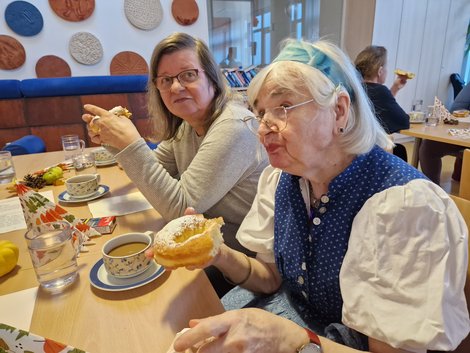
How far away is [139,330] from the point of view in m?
0.63

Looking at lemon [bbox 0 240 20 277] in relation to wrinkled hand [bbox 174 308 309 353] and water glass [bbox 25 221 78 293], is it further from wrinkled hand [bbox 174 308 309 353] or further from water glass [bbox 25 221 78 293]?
wrinkled hand [bbox 174 308 309 353]

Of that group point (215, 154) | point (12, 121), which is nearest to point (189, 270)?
point (215, 154)

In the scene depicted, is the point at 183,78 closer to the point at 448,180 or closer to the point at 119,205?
the point at 119,205

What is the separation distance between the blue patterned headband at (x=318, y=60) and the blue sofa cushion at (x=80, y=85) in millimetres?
2974

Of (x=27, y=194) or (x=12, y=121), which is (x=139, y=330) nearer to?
(x=27, y=194)

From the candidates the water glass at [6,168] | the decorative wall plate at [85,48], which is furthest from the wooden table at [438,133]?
the decorative wall plate at [85,48]

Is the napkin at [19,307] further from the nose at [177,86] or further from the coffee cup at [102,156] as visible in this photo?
the coffee cup at [102,156]

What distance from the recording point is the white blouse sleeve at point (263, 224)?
990 mm

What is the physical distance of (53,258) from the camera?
0.76m

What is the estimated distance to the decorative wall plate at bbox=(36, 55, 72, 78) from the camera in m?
3.94

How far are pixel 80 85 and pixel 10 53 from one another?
1.13 meters

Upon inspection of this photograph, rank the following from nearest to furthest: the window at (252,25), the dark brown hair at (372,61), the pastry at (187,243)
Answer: the pastry at (187,243), the dark brown hair at (372,61), the window at (252,25)

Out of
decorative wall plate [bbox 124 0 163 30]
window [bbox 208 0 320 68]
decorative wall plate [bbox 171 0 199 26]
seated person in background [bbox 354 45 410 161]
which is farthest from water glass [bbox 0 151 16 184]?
window [bbox 208 0 320 68]

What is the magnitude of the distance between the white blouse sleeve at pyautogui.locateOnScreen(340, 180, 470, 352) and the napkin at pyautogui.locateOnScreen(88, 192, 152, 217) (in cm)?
78
